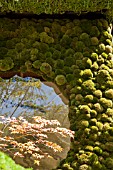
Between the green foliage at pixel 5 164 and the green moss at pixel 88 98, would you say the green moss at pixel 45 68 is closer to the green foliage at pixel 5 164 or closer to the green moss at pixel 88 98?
the green moss at pixel 88 98

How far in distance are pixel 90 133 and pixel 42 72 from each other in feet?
3.23

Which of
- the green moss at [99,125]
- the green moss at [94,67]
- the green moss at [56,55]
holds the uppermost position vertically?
the green moss at [56,55]

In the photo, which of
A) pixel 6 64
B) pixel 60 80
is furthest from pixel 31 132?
pixel 6 64

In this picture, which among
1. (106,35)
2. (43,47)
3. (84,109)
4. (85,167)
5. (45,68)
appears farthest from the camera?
(106,35)

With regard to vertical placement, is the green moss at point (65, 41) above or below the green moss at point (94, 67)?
above

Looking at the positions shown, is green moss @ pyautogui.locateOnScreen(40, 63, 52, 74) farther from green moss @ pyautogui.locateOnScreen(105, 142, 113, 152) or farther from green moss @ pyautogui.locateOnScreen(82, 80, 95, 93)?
green moss @ pyautogui.locateOnScreen(105, 142, 113, 152)

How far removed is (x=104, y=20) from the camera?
4398 mm

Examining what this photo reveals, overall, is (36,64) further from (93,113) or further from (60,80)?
(93,113)

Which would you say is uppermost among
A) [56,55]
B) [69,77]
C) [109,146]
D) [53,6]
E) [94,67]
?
[53,6]

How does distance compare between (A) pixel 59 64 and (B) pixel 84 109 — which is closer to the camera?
(B) pixel 84 109

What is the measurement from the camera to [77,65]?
13.5 ft

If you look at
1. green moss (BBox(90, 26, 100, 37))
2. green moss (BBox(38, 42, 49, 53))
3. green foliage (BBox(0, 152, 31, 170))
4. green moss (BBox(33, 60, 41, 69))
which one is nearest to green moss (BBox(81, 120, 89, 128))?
green moss (BBox(33, 60, 41, 69))

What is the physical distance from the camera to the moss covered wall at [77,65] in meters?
3.75

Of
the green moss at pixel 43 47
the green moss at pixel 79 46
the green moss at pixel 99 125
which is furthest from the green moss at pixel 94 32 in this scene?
the green moss at pixel 99 125
